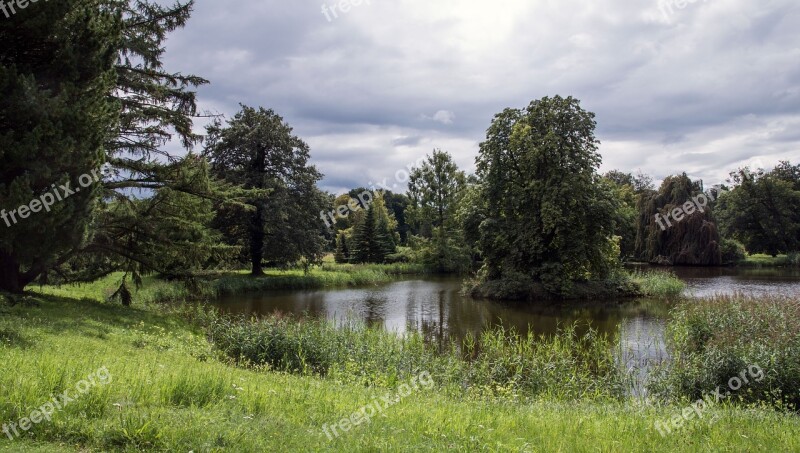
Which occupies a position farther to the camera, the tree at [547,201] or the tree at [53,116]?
the tree at [547,201]

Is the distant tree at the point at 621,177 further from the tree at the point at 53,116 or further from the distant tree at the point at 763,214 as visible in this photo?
the tree at the point at 53,116

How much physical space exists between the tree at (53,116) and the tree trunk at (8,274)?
8.51 feet

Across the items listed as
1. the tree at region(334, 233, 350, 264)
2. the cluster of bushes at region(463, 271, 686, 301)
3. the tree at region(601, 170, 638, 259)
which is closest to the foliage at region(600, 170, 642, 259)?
the tree at region(601, 170, 638, 259)

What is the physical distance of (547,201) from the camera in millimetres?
25141

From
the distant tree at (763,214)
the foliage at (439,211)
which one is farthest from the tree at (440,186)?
the distant tree at (763,214)

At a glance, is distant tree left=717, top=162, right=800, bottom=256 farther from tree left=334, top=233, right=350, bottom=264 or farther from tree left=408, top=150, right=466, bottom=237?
tree left=334, top=233, right=350, bottom=264

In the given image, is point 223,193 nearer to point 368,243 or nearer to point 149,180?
point 149,180

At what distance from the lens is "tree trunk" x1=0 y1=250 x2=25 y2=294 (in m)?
12.9

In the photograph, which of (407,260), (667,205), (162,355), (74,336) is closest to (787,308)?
(162,355)

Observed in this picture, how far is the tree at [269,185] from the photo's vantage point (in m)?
31.4

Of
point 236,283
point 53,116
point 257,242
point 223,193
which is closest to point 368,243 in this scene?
point 257,242

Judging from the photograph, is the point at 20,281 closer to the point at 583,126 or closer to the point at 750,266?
the point at 583,126

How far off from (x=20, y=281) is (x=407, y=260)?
1542 inches

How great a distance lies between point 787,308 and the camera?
12719 millimetres
